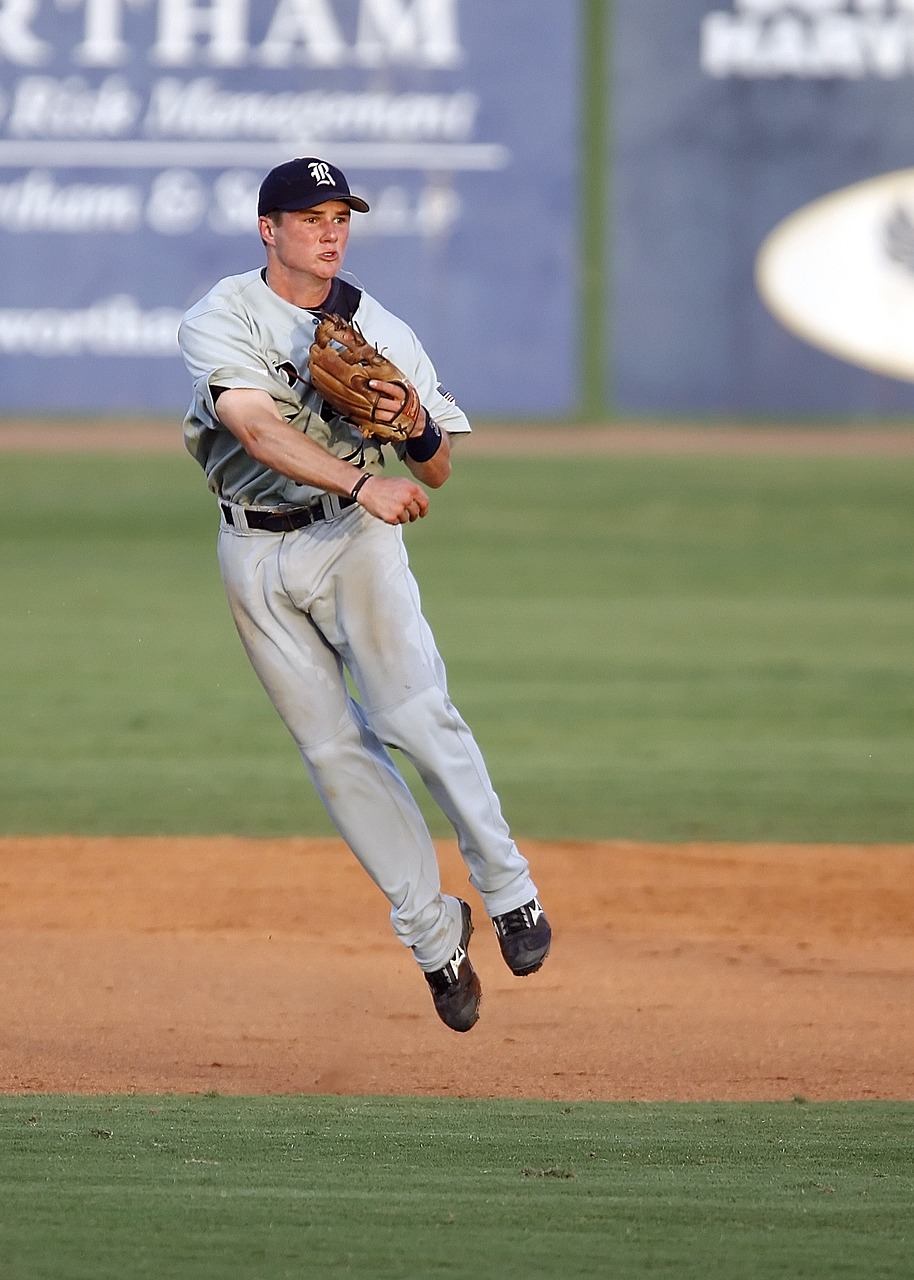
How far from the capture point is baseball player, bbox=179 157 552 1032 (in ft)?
14.6

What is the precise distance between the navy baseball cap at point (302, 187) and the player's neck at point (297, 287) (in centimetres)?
15

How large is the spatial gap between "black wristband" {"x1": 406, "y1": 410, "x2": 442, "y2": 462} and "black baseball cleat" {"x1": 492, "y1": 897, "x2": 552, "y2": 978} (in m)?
1.11

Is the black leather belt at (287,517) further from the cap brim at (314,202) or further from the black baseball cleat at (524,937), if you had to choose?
the black baseball cleat at (524,937)

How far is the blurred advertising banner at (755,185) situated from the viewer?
59.3 ft

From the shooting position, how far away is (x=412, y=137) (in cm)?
1777

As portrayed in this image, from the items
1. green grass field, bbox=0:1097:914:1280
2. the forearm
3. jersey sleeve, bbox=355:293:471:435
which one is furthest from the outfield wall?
green grass field, bbox=0:1097:914:1280

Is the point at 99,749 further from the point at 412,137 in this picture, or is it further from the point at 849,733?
the point at 412,137

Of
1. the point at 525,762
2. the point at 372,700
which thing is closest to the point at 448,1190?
the point at 372,700

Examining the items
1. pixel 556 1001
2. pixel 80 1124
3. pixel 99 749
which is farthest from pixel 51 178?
pixel 80 1124

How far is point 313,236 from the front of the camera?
14.5 feet

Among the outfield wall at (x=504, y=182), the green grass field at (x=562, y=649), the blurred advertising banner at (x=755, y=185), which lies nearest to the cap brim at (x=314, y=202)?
the green grass field at (x=562, y=649)

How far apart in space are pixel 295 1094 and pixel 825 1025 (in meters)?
1.62

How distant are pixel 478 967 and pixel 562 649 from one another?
6.61 metres

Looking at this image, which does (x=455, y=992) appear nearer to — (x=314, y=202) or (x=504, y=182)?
(x=314, y=202)
